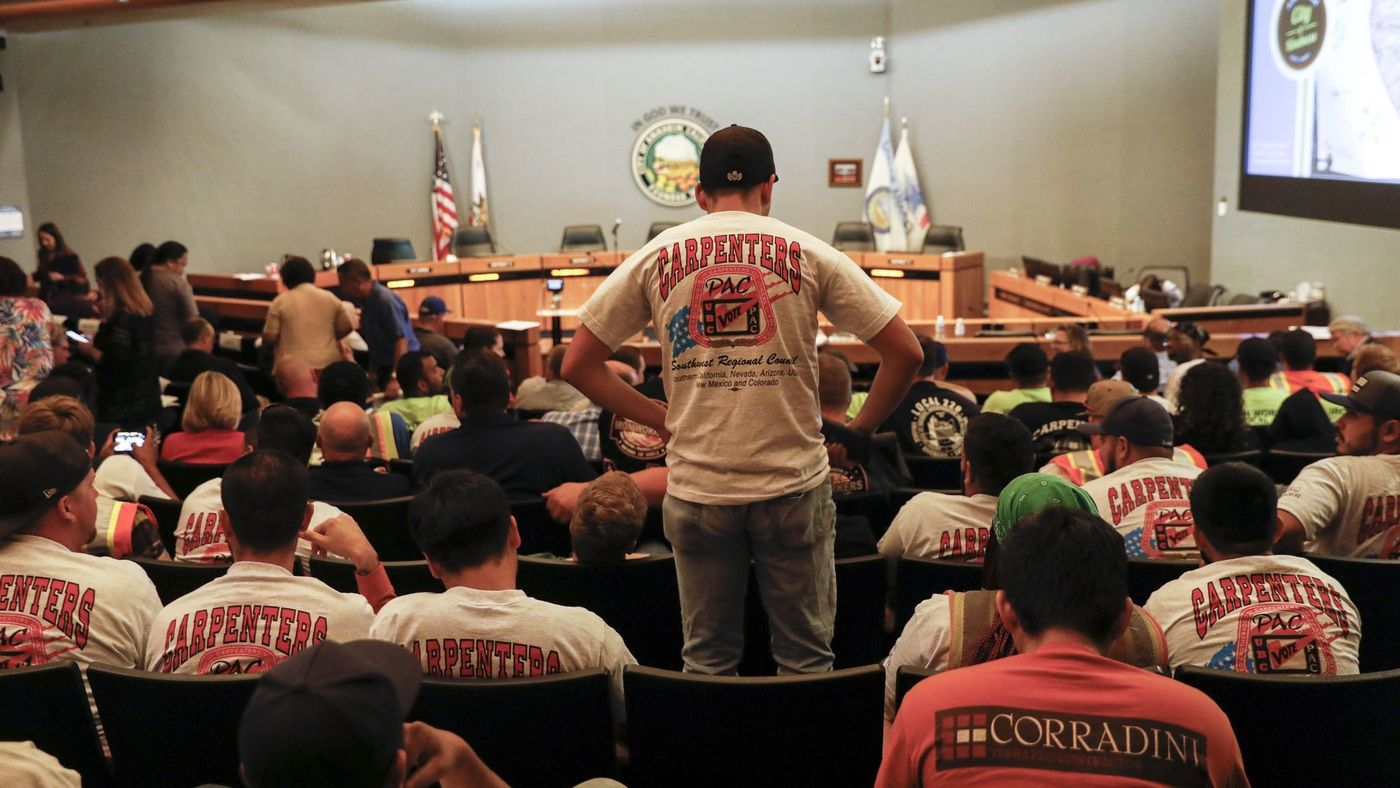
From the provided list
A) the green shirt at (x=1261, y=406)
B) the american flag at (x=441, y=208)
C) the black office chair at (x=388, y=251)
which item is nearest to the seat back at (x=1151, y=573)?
the green shirt at (x=1261, y=406)

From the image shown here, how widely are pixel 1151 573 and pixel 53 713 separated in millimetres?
2218

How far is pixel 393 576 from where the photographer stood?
283cm

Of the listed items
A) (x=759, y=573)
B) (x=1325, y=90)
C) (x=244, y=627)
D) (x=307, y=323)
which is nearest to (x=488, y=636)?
(x=244, y=627)

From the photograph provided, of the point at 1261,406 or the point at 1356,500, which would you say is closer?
the point at 1356,500

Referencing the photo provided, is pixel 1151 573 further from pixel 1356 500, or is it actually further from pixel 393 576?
pixel 393 576

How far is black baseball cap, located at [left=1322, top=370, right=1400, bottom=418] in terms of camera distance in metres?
3.20

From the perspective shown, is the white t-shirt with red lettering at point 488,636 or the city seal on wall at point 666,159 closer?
the white t-shirt with red lettering at point 488,636

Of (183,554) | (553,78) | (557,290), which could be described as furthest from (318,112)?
(183,554)

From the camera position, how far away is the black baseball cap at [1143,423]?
3.16 meters

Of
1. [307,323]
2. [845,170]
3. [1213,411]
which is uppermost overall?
[845,170]

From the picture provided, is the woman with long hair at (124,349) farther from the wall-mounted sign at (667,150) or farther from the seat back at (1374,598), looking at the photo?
the wall-mounted sign at (667,150)

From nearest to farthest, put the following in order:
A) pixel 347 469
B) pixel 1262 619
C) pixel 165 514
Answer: pixel 1262 619 < pixel 165 514 < pixel 347 469

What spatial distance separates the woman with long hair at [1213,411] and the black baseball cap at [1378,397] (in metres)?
0.56

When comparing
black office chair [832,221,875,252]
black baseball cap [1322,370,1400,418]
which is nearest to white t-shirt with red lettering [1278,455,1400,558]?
black baseball cap [1322,370,1400,418]
